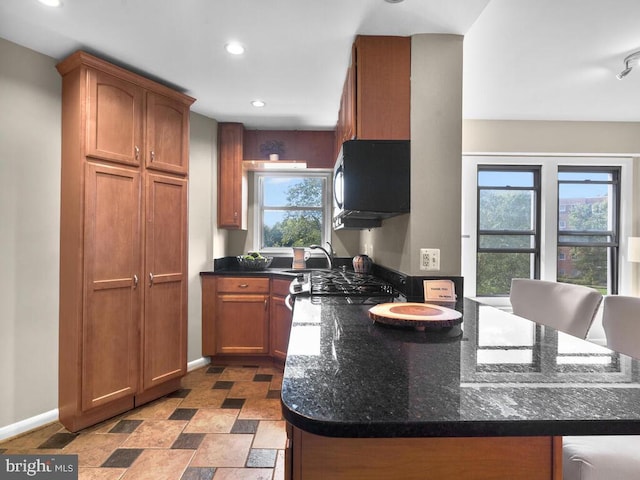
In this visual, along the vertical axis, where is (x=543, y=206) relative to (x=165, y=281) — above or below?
above

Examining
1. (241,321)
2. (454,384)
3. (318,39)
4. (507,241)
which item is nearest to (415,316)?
(454,384)

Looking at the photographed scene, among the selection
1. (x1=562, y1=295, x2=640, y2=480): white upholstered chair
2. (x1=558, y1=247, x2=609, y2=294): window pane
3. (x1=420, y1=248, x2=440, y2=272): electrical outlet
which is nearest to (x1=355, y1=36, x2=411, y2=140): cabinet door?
(x1=420, y1=248, x2=440, y2=272): electrical outlet

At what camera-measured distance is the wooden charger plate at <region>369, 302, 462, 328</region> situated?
3.97ft

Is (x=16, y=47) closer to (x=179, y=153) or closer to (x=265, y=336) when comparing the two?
(x=179, y=153)

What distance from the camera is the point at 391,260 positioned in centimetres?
232

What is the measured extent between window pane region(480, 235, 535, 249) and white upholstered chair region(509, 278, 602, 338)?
1401 mm

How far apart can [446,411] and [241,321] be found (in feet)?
9.13

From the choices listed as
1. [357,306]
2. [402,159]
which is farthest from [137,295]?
[402,159]

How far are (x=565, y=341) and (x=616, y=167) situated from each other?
3.42 m

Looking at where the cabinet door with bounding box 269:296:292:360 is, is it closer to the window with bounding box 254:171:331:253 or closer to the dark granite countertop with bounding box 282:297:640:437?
the window with bounding box 254:171:331:253

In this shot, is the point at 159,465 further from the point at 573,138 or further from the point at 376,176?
the point at 573,138

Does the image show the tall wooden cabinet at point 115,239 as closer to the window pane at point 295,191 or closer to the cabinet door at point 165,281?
the cabinet door at point 165,281

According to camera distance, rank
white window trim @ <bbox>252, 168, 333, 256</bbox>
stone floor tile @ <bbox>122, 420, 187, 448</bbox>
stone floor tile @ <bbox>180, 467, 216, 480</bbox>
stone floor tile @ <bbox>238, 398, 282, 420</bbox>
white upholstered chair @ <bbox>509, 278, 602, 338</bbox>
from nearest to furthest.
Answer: white upholstered chair @ <bbox>509, 278, 602, 338</bbox>
stone floor tile @ <bbox>180, 467, 216, 480</bbox>
stone floor tile @ <bbox>122, 420, 187, 448</bbox>
stone floor tile @ <bbox>238, 398, 282, 420</bbox>
white window trim @ <bbox>252, 168, 333, 256</bbox>

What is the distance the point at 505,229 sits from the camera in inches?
136
